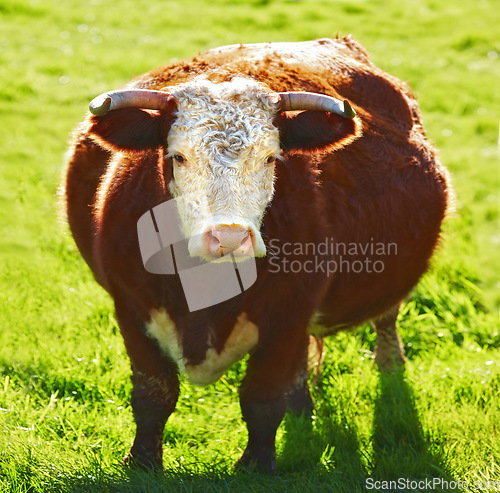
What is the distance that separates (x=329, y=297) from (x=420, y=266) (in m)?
0.96

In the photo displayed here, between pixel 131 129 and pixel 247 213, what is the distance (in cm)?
76

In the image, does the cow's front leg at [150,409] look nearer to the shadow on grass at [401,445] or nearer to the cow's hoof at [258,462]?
the cow's hoof at [258,462]

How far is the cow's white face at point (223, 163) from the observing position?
3334mm

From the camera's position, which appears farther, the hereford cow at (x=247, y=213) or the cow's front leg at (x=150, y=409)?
the cow's front leg at (x=150, y=409)

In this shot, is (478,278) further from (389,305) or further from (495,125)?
(495,125)

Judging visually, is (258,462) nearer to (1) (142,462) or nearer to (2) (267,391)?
(2) (267,391)

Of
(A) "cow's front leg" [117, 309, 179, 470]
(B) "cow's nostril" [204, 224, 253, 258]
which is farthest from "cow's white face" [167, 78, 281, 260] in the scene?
(A) "cow's front leg" [117, 309, 179, 470]

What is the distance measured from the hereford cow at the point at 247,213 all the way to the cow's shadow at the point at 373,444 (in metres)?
0.26

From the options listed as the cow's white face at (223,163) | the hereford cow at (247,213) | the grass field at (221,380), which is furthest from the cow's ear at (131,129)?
the grass field at (221,380)

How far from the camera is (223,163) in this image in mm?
3428

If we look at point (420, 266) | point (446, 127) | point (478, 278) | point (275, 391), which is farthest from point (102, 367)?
point (446, 127)

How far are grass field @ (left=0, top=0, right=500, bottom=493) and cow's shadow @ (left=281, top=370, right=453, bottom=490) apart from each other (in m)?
0.01

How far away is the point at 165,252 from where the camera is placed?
12.9ft

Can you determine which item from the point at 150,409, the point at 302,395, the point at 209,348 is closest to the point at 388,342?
the point at 302,395
